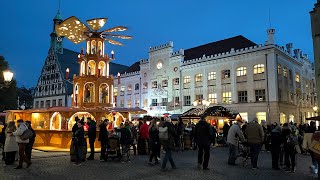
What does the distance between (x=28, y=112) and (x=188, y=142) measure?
484 inches

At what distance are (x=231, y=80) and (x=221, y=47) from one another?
6445 mm

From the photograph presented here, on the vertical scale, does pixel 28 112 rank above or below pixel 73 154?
above

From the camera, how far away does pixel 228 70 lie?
38438 mm

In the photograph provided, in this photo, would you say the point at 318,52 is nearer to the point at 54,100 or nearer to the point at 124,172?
the point at 124,172

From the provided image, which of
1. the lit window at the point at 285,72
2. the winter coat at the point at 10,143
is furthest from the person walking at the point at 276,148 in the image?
the lit window at the point at 285,72

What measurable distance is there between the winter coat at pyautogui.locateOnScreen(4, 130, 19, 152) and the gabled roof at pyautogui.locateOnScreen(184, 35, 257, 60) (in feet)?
108

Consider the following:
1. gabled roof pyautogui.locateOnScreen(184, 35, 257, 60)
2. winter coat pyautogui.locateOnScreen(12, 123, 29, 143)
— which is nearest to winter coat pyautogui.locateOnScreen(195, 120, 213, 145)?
winter coat pyautogui.locateOnScreen(12, 123, 29, 143)

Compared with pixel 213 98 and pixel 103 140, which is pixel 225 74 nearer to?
pixel 213 98

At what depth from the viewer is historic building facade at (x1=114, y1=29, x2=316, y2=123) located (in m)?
35.1

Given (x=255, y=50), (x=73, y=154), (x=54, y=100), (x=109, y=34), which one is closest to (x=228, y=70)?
(x=255, y=50)

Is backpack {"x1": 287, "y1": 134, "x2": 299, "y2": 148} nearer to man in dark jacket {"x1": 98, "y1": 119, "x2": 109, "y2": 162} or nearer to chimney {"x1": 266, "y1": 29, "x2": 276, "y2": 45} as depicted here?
man in dark jacket {"x1": 98, "y1": 119, "x2": 109, "y2": 162}

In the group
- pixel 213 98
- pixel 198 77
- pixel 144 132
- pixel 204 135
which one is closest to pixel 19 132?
pixel 144 132

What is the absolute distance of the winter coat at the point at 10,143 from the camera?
1189cm

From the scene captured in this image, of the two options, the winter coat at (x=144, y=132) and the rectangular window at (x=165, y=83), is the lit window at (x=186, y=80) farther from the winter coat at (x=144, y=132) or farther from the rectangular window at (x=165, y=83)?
the winter coat at (x=144, y=132)
